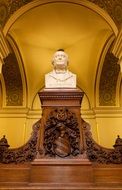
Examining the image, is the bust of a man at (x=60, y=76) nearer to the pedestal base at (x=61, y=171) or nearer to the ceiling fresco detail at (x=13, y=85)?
the pedestal base at (x=61, y=171)

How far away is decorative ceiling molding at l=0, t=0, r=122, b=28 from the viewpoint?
671 cm

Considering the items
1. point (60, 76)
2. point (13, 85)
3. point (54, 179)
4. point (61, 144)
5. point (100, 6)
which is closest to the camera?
point (54, 179)

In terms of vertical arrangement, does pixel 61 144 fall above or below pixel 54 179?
above

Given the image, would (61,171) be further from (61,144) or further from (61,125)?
(61,125)

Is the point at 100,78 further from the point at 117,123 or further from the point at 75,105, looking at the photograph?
the point at 75,105

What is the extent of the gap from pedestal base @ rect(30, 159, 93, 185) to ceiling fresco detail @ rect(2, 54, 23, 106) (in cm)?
616

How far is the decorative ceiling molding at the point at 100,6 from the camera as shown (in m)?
6.71

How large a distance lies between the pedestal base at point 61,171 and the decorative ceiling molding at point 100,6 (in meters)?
3.48

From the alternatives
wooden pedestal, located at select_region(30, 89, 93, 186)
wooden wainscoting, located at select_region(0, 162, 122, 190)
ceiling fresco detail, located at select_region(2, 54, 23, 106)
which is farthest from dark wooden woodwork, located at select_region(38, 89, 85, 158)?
ceiling fresco detail, located at select_region(2, 54, 23, 106)

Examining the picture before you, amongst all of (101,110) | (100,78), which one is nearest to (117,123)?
(101,110)

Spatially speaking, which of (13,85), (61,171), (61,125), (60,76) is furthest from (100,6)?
(13,85)

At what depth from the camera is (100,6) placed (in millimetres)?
7195

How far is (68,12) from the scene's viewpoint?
27.7ft

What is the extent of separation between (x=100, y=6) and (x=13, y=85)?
451cm
